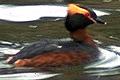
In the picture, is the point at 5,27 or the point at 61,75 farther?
the point at 5,27

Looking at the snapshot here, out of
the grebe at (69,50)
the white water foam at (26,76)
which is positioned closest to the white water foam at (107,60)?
the grebe at (69,50)

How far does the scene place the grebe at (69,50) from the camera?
11.7 m

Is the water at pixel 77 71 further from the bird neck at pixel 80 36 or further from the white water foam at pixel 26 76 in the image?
the bird neck at pixel 80 36

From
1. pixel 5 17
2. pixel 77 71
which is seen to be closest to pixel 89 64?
pixel 77 71

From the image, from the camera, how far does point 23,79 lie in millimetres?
10922

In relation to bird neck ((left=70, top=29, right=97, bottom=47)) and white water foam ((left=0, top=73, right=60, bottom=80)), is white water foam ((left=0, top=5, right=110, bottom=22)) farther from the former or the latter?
white water foam ((left=0, top=73, right=60, bottom=80))

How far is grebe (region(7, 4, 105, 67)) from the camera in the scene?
11.7 meters

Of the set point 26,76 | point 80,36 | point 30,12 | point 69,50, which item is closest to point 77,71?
point 69,50

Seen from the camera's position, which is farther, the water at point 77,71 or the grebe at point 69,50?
the grebe at point 69,50

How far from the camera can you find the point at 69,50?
12008mm

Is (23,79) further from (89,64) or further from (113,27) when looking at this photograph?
(113,27)

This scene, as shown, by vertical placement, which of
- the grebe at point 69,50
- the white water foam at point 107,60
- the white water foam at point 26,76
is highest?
the grebe at point 69,50

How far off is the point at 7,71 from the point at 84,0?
331 inches

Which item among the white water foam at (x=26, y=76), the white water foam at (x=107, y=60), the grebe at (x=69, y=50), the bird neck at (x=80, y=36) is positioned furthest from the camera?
the bird neck at (x=80, y=36)
